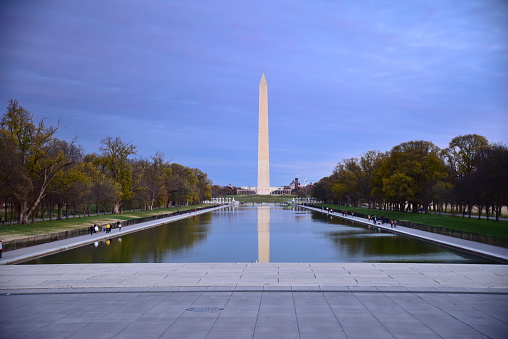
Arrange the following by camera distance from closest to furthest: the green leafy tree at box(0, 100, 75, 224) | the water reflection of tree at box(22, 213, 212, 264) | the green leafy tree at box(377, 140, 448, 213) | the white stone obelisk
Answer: the water reflection of tree at box(22, 213, 212, 264)
the green leafy tree at box(0, 100, 75, 224)
the green leafy tree at box(377, 140, 448, 213)
the white stone obelisk

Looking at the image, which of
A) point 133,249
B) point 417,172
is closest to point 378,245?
point 133,249

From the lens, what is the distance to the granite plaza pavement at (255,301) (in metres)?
8.92

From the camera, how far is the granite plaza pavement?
8922 millimetres

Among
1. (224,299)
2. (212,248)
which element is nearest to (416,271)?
(224,299)

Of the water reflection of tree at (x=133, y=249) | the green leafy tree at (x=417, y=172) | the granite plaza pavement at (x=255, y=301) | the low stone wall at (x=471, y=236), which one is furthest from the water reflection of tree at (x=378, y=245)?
the green leafy tree at (x=417, y=172)

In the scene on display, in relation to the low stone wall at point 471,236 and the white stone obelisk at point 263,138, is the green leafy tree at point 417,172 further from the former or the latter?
the white stone obelisk at point 263,138

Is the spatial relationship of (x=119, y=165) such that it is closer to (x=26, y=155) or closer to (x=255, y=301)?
(x=26, y=155)

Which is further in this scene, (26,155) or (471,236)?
(26,155)

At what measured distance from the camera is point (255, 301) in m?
11.5

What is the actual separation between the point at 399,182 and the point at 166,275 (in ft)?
150

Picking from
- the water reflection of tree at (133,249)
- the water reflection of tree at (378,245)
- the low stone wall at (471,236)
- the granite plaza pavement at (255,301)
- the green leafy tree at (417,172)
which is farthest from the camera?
the green leafy tree at (417,172)

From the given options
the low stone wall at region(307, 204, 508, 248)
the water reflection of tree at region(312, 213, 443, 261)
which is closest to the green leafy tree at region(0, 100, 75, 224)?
the water reflection of tree at region(312, 213, 443, 261)

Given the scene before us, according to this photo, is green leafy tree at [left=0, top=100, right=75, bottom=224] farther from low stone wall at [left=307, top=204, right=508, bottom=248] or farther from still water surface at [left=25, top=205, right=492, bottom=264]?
low stone wall at [left=307, top=204, right=508, bottom=248]

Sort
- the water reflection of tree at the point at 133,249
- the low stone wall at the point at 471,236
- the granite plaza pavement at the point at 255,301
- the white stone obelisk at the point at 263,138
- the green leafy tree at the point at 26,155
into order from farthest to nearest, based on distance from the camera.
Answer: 1. the white stone obelisk at the point at 263,138
2. the green leafy tree at the point at 26,155
3. the low stone wall at the point at 471,236
4. the water reflection of tree at the point at 133,249
5. the granite plaza pavement at the point at 255,301
